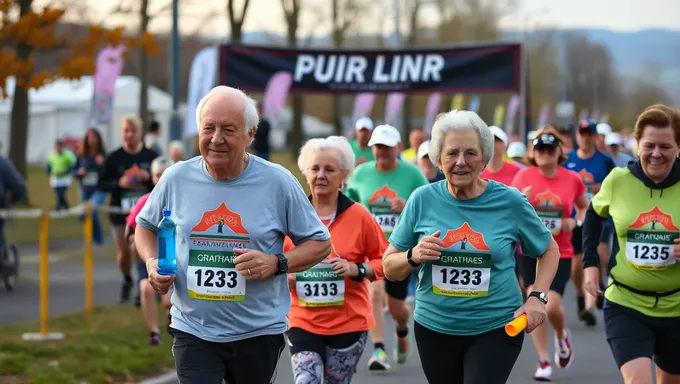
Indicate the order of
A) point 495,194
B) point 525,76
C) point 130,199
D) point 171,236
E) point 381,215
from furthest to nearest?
Result: point 525,76 → point 130,199 → point 381,215 → point 495,194 → point 171,236

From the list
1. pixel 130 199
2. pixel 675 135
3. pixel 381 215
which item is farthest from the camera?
pixel 130 199

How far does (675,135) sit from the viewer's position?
6.58 metres

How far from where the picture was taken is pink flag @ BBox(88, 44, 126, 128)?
21641mm

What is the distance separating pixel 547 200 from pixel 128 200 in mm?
5664

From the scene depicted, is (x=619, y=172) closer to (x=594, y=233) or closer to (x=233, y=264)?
(x=594, y=233)

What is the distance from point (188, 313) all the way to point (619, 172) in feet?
8.77

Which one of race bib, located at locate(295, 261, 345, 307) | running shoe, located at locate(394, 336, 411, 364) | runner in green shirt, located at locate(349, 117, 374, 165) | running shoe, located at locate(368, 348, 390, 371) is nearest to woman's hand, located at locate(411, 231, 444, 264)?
race bib, located at locate(295, 261, 345, 307)

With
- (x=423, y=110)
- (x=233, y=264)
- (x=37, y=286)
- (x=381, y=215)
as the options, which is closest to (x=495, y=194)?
(x=233, y=264)

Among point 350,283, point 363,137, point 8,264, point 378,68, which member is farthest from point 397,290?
point 378,68

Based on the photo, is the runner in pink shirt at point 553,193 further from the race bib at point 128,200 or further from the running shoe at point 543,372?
the race bib at point 128,200

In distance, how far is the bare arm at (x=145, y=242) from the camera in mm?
5488

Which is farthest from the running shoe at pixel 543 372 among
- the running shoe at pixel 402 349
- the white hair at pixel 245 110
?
the white hair at pixel 245 110

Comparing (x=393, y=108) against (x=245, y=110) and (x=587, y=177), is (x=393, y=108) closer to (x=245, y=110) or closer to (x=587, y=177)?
(x=587, y=177)

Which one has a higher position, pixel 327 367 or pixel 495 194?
pixel 495 194
